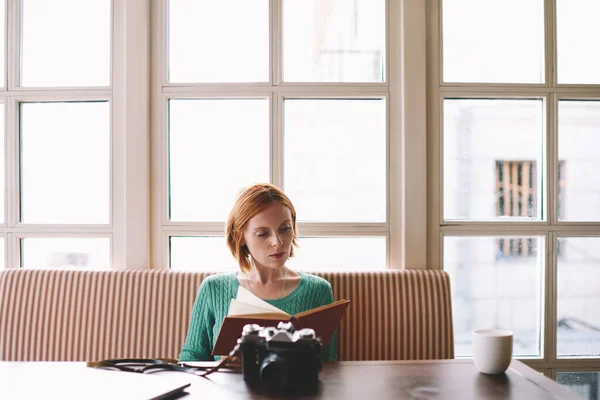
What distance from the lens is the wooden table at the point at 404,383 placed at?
3.70 feet

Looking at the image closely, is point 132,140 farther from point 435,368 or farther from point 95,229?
point 435,368

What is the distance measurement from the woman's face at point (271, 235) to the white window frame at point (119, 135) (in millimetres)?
712

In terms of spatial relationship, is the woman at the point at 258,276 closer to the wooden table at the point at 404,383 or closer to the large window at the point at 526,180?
the wooden table at the point at 404,383

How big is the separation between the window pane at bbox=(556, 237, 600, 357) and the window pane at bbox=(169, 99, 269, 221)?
59.4 inches

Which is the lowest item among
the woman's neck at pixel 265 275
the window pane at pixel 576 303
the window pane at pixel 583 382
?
the window pane at pixel 583 382

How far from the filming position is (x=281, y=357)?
3.75 feet

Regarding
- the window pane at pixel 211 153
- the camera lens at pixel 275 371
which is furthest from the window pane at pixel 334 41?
the camera lens at pixel 275 371

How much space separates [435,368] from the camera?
133 cm

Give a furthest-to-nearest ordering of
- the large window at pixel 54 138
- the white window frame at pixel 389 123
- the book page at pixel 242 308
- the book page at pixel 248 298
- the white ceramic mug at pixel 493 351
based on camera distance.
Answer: the large window at pixel 54 138, the white window frame at pixel 389 123, the book page at pixel 248 298, the book page at pixel 242 308, the white ceramic mug at pixel 493 351

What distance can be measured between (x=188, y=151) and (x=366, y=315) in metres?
1.10

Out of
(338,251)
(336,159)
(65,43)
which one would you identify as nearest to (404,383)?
(338,251)

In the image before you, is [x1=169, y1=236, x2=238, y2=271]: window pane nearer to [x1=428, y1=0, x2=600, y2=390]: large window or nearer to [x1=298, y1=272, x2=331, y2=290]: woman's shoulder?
[x1=298, y1=272, x2=331, y2=290]: woman's shoulder

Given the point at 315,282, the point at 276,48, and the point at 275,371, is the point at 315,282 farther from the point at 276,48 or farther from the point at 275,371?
the point at 276,48

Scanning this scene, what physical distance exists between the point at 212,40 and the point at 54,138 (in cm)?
89
